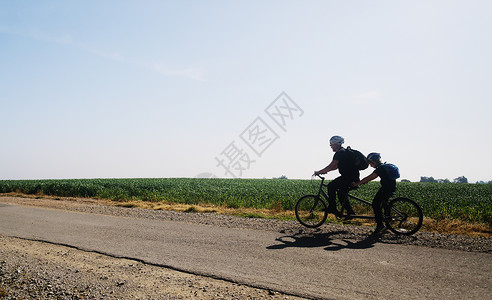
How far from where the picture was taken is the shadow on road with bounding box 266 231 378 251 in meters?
6.73

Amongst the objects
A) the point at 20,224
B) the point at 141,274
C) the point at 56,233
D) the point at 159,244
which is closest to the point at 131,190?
the point at 20,224

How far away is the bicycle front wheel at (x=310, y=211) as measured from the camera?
29.0 feet

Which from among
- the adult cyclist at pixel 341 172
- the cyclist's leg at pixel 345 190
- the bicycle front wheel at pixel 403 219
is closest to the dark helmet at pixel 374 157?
the adult cyclist at pixel 341 172

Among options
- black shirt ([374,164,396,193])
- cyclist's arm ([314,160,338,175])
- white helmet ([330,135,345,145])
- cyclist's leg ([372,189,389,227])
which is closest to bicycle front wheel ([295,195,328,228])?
cyclist's arm ([314,160,338,175])

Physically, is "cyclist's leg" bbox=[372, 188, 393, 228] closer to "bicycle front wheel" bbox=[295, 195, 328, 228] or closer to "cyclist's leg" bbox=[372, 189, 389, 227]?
"cyclist's leg" bbox=[372, 189, 389, 227]

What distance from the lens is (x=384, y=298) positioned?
4.13 meters

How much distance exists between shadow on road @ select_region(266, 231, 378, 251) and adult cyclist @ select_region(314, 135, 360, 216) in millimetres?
1024

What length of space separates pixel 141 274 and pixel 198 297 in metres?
1.42

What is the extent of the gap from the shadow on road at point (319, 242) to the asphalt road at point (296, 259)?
0.02 meters

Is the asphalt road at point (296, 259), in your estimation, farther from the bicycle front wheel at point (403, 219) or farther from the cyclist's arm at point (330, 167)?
the cyclist's arm at point (330, 167)

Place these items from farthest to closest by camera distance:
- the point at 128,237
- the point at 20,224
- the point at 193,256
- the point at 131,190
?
the point at 131,190 → the point at 20,224 → the point at 128,237 → the point at 193,256

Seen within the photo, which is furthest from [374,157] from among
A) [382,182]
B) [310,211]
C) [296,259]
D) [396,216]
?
[296,259]

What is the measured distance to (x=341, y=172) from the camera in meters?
8.55

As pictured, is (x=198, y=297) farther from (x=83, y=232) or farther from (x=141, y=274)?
(x=83, y=232)
